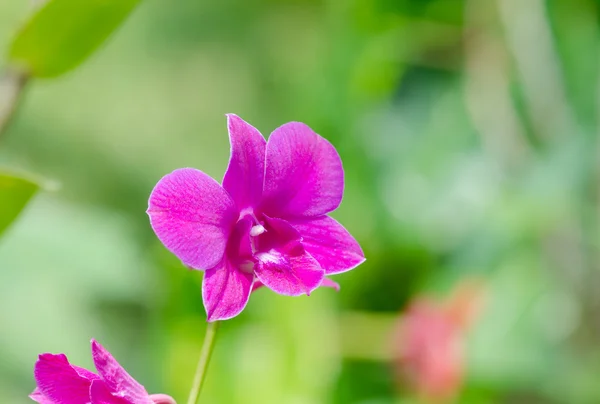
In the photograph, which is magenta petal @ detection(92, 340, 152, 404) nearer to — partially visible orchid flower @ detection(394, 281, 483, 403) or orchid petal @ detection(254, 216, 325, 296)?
orchid petal @ detection(254, 216, 325, 296)

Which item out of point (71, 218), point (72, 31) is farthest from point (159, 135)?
point (72, 31)

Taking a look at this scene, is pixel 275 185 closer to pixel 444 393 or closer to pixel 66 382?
pixel 66 382

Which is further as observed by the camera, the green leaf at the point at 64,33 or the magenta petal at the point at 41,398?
the green leaf at the point at 64,33

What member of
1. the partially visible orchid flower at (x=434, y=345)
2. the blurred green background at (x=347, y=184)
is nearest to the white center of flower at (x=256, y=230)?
the blurred green background at (x=347, y=184)

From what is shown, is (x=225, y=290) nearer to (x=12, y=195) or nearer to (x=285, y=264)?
(x=285, y=264)

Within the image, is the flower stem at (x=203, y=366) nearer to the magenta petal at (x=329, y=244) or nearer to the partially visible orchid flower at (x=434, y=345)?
the magenta petal at (x=329, y=244)
